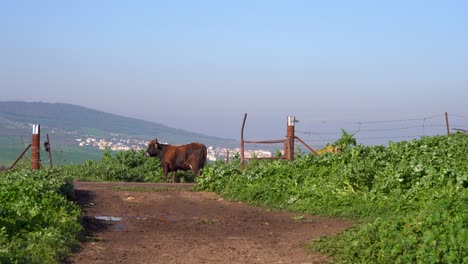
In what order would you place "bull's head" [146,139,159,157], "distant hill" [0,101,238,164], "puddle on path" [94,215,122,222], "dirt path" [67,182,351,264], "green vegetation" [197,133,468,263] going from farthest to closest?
"distant hill" [0,101,238,164] → "bull's head" [146,139,159,157] → "puddle on path" [94,215,122,222] → "dirt path" [67,182,351,264] → "green vegetation" [197,133,468,263]

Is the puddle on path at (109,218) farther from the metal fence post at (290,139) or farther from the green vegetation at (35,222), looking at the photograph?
the metal fence post at (290,139)

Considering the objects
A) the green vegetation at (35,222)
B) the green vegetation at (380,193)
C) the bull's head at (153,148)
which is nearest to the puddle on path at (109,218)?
the green vegetation at (35,222)

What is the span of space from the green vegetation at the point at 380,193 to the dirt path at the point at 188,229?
0.52m

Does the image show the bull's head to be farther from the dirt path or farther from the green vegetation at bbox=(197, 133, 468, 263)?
the dirt path

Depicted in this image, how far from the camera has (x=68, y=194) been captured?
15.2 meters

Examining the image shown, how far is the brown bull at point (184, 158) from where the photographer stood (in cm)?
2250

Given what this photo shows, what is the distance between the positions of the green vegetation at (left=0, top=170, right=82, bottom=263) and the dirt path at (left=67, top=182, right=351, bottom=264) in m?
0.33

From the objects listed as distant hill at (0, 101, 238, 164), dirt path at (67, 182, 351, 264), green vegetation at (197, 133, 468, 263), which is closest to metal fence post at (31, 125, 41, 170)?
dirt path at (67, 182, 351, 264)

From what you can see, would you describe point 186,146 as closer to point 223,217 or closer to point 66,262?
point 223,217

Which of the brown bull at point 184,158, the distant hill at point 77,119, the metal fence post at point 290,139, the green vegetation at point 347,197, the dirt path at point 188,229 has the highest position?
the distant hill at point 77,119

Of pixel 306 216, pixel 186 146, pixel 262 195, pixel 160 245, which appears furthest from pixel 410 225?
pixel 186 146

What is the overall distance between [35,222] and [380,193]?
6.57 metres

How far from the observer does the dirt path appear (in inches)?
397

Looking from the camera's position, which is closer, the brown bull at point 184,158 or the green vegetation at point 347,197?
the green vegetation at point 347,197
